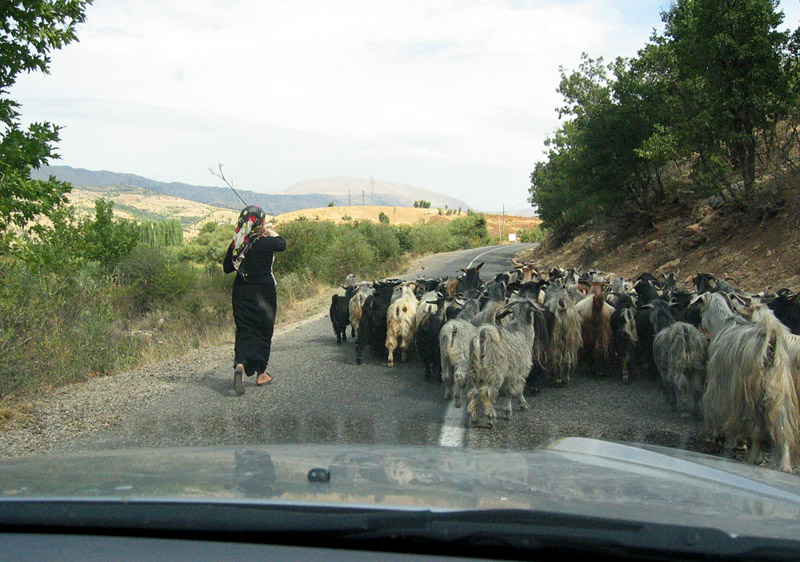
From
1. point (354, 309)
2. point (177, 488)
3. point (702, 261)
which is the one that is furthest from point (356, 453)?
point (702, 261)

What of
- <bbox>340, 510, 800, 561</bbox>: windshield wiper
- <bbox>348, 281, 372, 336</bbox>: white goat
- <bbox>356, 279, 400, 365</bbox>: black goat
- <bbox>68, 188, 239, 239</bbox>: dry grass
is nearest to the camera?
<bbox>340, 510, 800, 561</bbox>: windshield wiper

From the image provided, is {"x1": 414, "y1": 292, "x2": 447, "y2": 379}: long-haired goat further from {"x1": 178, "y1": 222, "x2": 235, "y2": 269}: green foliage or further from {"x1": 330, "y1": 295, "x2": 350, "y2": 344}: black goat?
{"x1": 178, "y1": 222, "x2": 235, "y2": 269}: green foliage

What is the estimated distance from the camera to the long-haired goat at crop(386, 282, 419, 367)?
10.8m

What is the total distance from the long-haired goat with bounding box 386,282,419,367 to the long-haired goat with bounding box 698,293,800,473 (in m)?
5.06

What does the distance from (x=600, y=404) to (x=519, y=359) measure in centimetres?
121

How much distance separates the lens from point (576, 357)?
31.4ft

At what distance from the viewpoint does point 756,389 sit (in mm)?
5824

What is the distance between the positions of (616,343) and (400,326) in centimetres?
308

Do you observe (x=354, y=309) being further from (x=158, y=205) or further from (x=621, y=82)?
(x=158, y=205)

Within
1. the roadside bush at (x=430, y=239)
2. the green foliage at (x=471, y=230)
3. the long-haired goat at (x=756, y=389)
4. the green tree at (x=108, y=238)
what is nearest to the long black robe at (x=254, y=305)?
the long-haired goat at (x=756, y=389)

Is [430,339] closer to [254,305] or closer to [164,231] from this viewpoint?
[254,305]

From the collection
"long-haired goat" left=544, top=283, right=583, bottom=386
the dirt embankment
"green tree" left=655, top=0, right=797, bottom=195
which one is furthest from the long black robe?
"green tree" left=655, top=0, right=797, bottom=195

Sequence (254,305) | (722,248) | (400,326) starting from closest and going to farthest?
(254,305)
(400,326)
(722,248)

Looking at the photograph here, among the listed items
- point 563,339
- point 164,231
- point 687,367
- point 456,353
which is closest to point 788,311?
point 687,367
